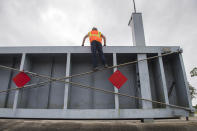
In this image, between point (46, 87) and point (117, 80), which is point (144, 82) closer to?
point (117, 80)

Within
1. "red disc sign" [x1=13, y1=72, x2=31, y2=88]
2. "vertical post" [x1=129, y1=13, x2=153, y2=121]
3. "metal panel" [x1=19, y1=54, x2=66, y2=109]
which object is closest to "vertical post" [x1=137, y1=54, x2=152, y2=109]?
"vertical post" [x1=129, y1=13, x2=153, y2=121]

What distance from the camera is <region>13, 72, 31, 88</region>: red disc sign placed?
12.3 feet

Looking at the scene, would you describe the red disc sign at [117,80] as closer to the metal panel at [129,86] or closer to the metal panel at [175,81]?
the metal panel at [129,86]

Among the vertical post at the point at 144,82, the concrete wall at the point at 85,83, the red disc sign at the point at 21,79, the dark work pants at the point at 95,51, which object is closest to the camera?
the vertical post at the point at 144,82

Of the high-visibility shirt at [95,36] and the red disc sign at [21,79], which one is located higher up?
the high-visibility shirt at [95,36]

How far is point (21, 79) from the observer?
382 cm

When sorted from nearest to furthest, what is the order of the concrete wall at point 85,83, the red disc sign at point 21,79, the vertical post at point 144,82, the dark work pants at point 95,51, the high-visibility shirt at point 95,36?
the vertical post at point 144,82 < the concrete wall at point 85,83 < the red disc sign at point 21,79 < the dark work pants at point 95,51 < the high-visibility shirt at point 95,36

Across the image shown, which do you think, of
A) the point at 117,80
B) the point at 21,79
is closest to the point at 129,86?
the point at 117,80

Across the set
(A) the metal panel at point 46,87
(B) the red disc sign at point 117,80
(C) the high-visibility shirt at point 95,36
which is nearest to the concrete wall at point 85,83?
(A) the metal panel at point 46,87

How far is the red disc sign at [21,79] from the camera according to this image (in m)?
3.76

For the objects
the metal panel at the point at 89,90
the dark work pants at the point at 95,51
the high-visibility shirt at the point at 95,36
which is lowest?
the metal panel at the point at 89,90

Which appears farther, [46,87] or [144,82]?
[46,87]

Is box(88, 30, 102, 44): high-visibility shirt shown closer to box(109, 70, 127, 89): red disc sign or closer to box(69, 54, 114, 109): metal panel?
box(69, 54, 114, 109): metal panel

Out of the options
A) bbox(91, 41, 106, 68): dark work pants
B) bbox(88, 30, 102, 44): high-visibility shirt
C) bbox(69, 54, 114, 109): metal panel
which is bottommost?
bbox(69, 54, 114, 109): metal panel
